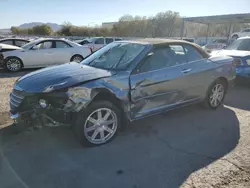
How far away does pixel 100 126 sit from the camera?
11.4ft

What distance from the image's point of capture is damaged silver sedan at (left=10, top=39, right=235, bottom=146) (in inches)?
124

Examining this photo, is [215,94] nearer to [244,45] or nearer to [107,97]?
[107,97]

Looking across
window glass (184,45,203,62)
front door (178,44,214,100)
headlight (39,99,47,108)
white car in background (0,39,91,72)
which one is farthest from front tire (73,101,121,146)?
white car in background (0,39,91,72)

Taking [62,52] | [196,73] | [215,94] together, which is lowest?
[215,94]

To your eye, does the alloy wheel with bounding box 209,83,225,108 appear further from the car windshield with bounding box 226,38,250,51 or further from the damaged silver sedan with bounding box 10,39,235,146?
the car windshield with bounding box 226,38,250,51

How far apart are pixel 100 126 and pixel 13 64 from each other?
7.99 metres

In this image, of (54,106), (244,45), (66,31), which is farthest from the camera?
(66,31)

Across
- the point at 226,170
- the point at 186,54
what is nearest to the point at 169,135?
the point at 226,170

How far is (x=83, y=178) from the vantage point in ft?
9.08

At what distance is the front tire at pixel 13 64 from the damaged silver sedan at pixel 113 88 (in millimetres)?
6729

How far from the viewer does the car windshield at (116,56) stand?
12.7 feet

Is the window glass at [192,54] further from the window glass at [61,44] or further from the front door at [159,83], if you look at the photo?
the window glass at [61,44]

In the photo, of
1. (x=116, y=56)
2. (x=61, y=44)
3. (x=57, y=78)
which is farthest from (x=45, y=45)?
(x=57, y=78)

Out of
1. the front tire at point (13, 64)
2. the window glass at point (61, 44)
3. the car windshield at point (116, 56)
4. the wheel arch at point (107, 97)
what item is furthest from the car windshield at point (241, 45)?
the front tire at point (13, 64)
